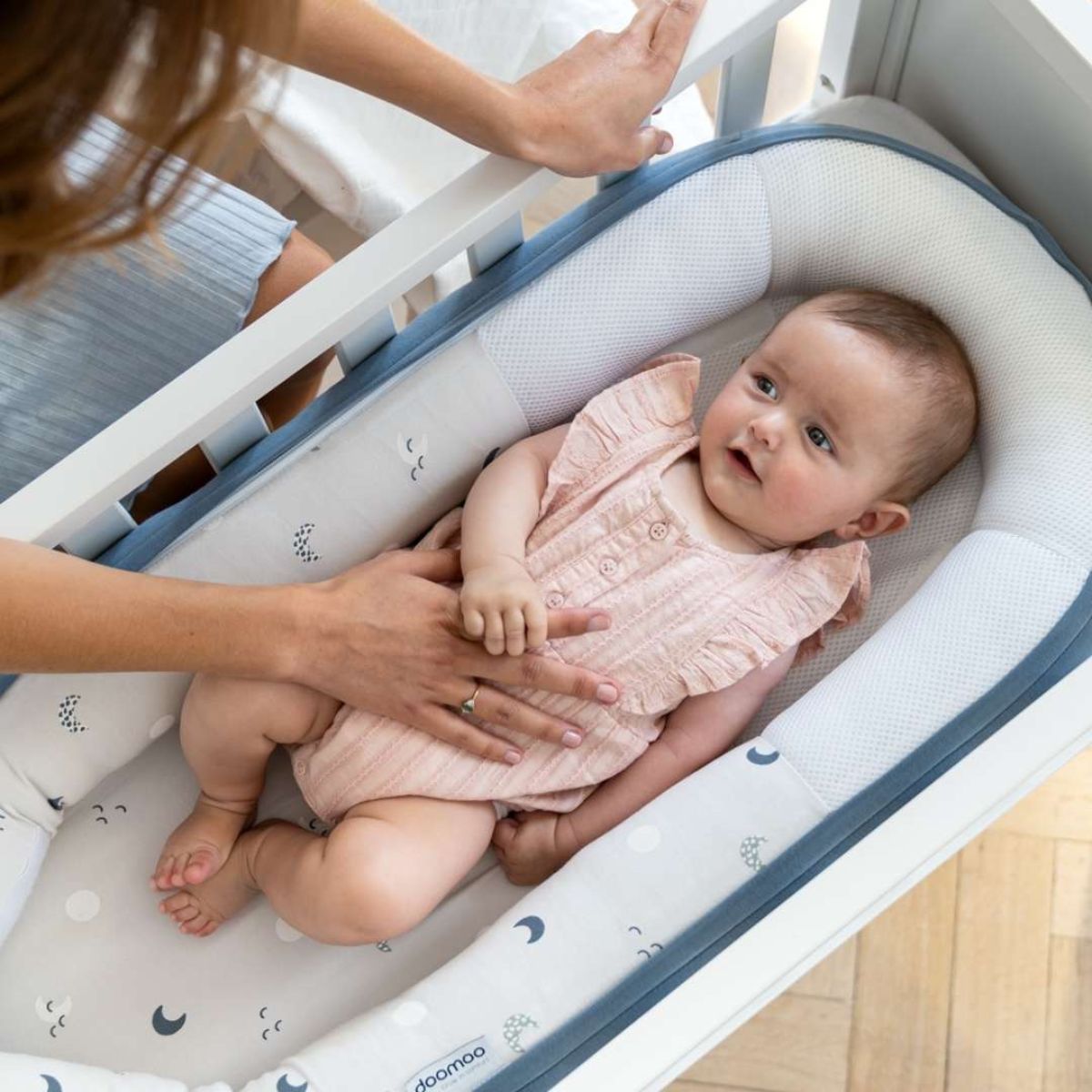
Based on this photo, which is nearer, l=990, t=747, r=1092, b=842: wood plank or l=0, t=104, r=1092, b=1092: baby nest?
l=0, t=104, r=1092, b=1092: baby nest

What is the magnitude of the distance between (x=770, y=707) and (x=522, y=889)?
0.26 metres

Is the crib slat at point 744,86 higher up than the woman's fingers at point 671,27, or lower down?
lower down

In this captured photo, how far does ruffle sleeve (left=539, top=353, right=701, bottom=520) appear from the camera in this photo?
1.13 m

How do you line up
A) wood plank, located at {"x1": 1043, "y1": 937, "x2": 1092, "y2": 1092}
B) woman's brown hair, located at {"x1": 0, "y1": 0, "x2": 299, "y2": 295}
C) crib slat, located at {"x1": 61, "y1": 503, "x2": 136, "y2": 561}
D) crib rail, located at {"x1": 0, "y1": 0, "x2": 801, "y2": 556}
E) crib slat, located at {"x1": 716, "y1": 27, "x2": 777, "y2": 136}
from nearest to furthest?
1. woman's brown hair, located at {"x1": 0, "y1": 0, "x2": 299, "y2": 295}
2. crib rail, located at {"x1": 0, "y1": 0, "x2": 801, "y2": 556}
3. crib slat, located at {"x1": 61, "y1": 503, "x2": 136, "y2": 561}
4. crib slat, located at {"x1": 716, "y1": 27, "x2": 777, "y2": 136}
5. wood plank, located at {"x1": 1043, "y1": 937, "x2": 1092, "y2": 1092}

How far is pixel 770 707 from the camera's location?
114 cm

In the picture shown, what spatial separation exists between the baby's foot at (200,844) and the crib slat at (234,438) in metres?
0.28

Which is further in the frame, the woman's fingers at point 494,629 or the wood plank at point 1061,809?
the wood plank at point 1061,809

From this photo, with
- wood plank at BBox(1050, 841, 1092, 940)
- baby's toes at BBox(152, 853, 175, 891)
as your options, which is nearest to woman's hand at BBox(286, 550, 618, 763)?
baby's toes at BBox(152, 853, 175, 891)

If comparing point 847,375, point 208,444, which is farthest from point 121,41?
point 847,375

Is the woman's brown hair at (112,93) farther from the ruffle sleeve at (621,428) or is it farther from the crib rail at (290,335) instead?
the ruffle sleeve at (621,428)

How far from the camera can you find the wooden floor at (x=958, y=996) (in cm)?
142

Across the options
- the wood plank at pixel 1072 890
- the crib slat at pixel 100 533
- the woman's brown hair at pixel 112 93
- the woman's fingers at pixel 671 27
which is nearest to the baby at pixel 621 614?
the crib slat at pixel 100 533

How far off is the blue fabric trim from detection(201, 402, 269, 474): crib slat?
1.66ft

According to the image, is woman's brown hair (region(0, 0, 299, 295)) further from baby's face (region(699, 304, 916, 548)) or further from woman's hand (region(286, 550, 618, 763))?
baby's face (region(699, 304, 916, 548))
